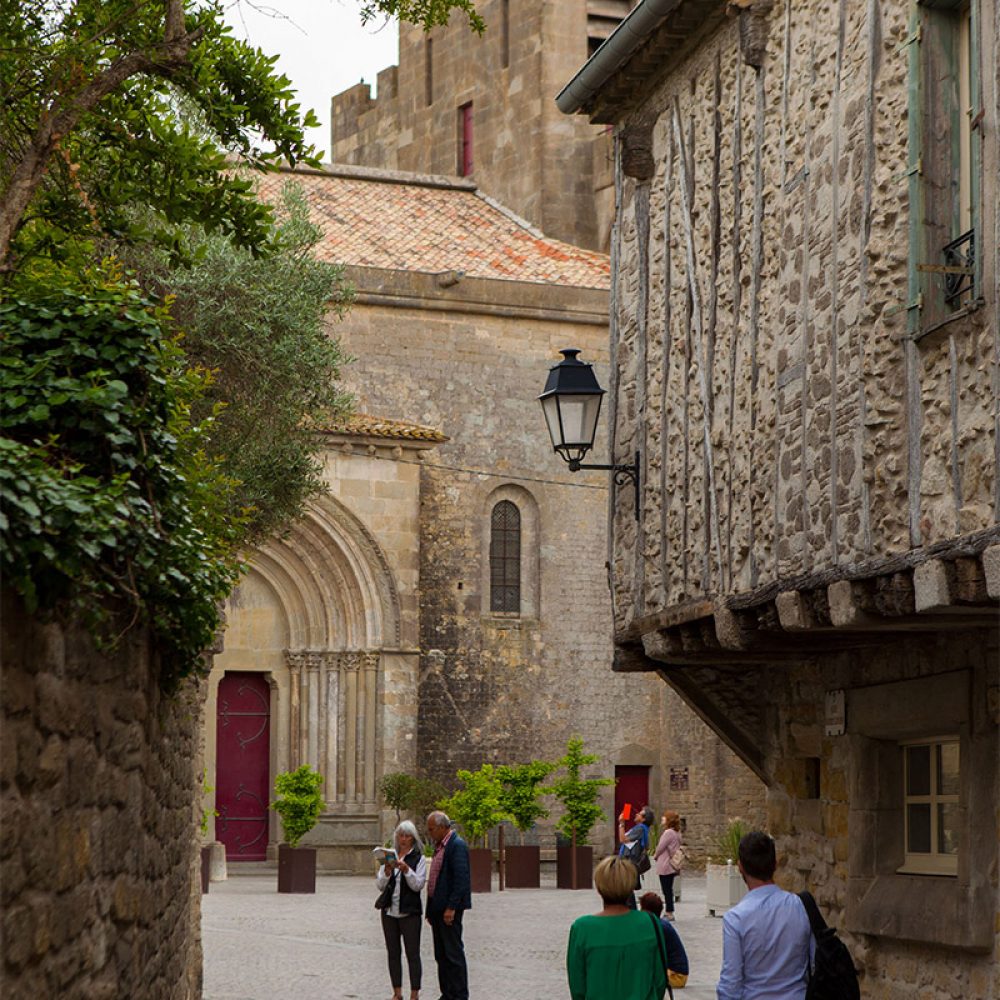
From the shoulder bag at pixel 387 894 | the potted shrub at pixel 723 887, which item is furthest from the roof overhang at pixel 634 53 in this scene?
the potted shrub at pixel 723 887

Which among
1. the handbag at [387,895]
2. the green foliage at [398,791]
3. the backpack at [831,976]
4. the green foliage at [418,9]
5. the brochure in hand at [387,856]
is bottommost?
the green foliage at [398,791]

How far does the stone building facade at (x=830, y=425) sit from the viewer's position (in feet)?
26.9

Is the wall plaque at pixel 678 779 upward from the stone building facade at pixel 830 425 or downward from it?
downward

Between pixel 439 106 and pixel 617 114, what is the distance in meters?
26.8

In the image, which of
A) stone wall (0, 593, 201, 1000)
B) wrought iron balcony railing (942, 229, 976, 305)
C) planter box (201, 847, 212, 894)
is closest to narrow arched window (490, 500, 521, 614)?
planter box (201, 847, 212, 894)

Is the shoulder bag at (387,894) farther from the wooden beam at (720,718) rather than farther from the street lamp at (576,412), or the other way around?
the street lamp at (576,412)

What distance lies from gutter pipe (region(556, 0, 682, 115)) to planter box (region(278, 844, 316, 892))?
13.3 m

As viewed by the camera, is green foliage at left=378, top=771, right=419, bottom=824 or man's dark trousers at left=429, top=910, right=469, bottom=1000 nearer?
man's dark trousers at left=429, top=910, right=469, bottom=1000

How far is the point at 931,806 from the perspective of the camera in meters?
10.4

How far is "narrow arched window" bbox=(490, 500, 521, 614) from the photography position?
31.8 metres

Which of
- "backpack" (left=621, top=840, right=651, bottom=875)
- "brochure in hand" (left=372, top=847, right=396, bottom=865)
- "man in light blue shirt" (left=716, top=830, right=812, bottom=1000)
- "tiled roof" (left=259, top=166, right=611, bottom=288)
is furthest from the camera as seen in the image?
"tiled roof" (left=259, top=166, right=611, bottom=288)

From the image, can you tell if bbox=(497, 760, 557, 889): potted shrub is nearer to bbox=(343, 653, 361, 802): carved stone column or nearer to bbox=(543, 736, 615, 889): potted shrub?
bbox=(543, 736, 615, 889): potted shrub

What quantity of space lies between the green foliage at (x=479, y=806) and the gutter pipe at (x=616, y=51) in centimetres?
1408

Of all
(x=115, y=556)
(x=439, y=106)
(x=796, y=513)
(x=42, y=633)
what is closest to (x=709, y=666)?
(x=796, y=513)
